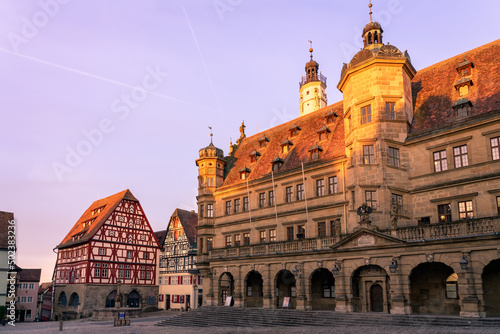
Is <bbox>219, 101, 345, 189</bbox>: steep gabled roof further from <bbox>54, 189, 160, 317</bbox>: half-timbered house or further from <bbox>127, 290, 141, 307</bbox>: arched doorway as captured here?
<bbox>127, 290, 141, 307</bbox>: arched doorway

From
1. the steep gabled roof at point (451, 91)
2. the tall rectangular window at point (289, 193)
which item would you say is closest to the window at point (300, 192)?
the tall rectangular window at point (289, 193)

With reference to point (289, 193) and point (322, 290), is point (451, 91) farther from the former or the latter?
point (322, 290)

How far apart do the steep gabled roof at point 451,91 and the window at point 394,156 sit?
1486 mm

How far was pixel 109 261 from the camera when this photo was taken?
63188 mm

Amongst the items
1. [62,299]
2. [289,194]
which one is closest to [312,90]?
[289,194]

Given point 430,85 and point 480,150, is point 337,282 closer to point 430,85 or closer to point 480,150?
point 480,150

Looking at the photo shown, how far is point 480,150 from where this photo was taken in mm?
29469

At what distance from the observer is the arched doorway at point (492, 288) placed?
86.4ft

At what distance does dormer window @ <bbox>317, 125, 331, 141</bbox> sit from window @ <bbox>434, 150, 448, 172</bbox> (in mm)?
10962

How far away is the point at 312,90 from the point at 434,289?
59.2 meters

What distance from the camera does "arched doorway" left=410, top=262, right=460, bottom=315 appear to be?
28297 millimetres

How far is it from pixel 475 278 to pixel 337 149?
15.9m

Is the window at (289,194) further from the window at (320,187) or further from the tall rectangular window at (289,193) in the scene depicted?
the window at (320,187)

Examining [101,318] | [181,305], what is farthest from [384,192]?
[181,305]
